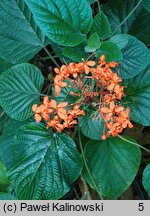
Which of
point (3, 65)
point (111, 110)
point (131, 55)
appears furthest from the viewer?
point (3, 65)

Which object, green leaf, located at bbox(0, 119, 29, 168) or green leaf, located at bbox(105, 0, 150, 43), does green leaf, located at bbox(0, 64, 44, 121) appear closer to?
green leaf, located at bbox(0, 119, 29, 168)

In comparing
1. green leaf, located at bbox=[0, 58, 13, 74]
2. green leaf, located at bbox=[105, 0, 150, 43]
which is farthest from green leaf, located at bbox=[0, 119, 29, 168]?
green leaf, located at bbox=[105, 0, 150, 43]

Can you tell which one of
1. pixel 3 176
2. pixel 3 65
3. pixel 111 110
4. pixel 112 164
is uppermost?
pixel 3 65

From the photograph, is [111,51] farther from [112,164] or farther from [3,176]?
[3,176]

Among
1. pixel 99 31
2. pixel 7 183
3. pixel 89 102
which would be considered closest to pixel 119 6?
pixel 99 31

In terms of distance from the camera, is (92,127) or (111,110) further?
(92,127)

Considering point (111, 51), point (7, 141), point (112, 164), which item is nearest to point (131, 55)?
point (111, 51)
